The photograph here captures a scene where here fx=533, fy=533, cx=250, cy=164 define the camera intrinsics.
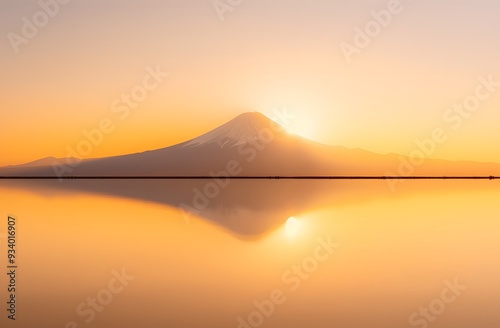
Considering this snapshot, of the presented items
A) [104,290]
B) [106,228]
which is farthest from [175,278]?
[106,228]

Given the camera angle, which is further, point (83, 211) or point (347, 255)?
point (83, 211)

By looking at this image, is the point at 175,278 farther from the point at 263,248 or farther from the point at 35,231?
the point at 35,231

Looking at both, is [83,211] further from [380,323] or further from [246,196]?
[380,323]

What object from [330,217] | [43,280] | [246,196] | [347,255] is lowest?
[43,280]

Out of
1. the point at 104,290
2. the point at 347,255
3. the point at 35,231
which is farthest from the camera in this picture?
the point at 35,231

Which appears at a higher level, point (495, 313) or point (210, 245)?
point (210, 245)

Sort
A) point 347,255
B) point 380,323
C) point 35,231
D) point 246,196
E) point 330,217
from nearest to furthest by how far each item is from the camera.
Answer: point 380,323 → point 347,255 → point 35,231 → point 330,217 → point 246,196

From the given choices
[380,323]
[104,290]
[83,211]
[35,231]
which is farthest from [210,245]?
[83,211]
